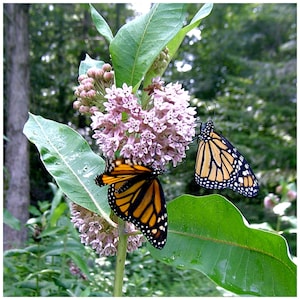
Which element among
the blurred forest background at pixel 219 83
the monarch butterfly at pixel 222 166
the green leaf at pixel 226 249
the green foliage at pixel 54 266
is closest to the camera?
the green leaf at pixel 226 249

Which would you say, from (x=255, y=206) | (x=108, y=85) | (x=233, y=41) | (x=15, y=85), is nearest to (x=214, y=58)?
(x=233, y=41)

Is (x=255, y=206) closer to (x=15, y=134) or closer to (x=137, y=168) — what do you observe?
(x=15, y=134)

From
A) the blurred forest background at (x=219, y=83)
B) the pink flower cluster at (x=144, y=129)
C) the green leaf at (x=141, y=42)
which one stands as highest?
the blurred forest background at (x=219, y=83)

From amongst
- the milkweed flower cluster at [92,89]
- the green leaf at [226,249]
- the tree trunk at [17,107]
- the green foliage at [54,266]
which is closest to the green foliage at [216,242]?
the green leaf at [226,249]

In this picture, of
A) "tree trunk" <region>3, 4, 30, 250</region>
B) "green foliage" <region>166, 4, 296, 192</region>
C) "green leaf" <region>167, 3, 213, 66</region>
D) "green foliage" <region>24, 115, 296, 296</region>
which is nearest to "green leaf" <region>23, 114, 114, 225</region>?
"green foliage" <region>24, 115, 296, 296</region>

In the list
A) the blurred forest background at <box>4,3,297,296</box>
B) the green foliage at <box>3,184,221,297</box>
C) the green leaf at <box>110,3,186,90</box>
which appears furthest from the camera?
the blurred forest background at <box>4,3,297,296</box>

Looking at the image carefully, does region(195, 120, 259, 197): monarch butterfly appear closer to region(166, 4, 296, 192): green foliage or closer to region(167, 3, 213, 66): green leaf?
region(167, 3, 213, 66): green leaf

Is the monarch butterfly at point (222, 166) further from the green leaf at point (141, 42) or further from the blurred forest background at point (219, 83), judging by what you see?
the blurred forest background at point (219, 83)
